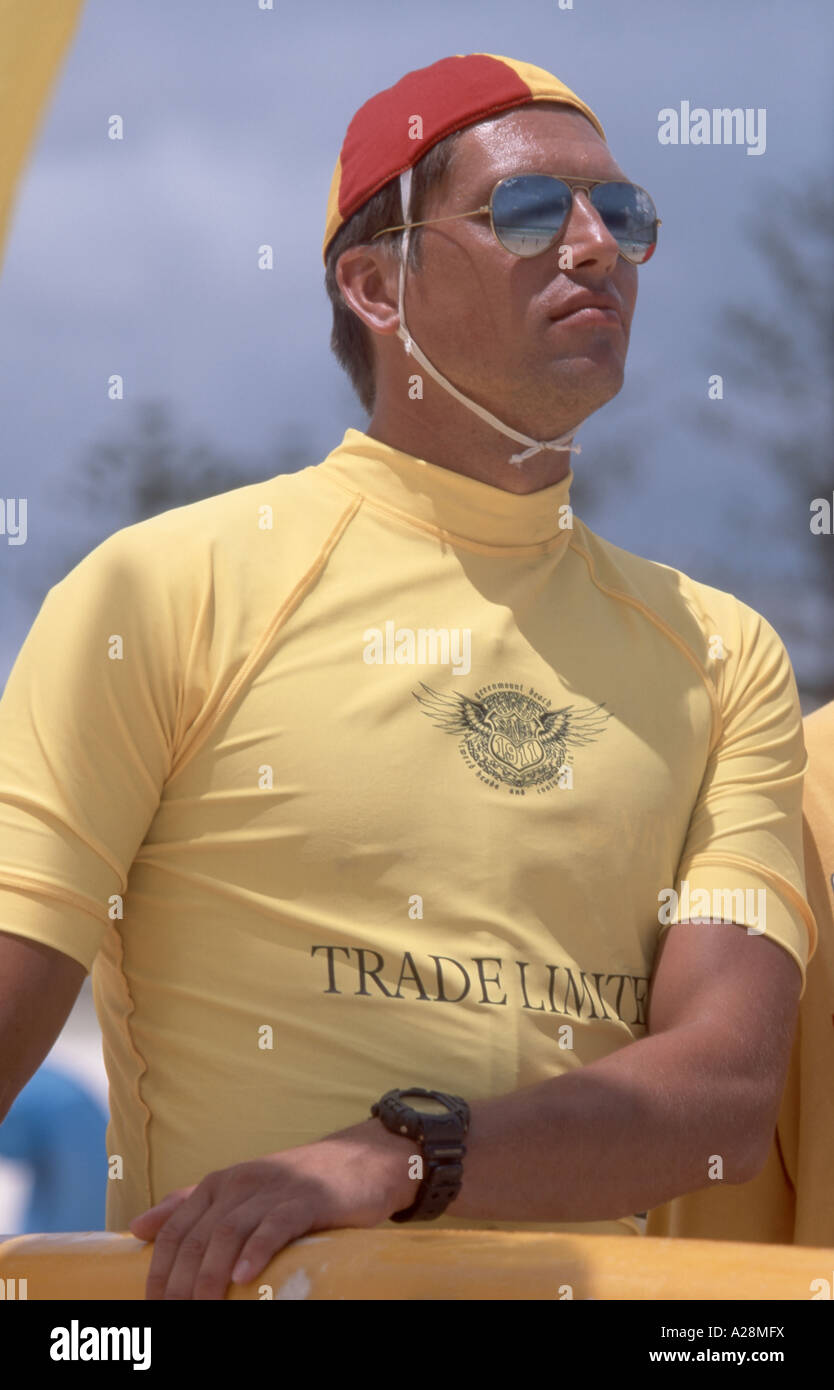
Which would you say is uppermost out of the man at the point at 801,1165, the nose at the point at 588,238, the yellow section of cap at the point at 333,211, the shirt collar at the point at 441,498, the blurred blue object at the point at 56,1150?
the yellow section of cap at the point at 333,211

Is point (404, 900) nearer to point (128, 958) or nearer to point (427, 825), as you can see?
point (427, 825)

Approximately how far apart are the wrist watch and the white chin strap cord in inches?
41.5

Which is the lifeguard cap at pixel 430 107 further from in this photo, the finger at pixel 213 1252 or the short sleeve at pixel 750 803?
the finger at pixel 213 1252

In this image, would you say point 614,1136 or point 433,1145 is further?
point 614,1136

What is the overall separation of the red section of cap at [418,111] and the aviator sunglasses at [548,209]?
160mm

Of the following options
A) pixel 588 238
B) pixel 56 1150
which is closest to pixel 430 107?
pixel 588 238

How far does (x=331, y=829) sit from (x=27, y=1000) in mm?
441

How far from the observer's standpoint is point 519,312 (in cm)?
247

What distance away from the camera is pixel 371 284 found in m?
2.73

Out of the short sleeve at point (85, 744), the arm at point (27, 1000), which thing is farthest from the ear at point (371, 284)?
the arm at point (27, 1000)

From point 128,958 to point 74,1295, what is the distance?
0.54 m

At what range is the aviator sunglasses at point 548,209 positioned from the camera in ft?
8.09

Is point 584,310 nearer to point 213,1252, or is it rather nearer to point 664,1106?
point 664,1106
